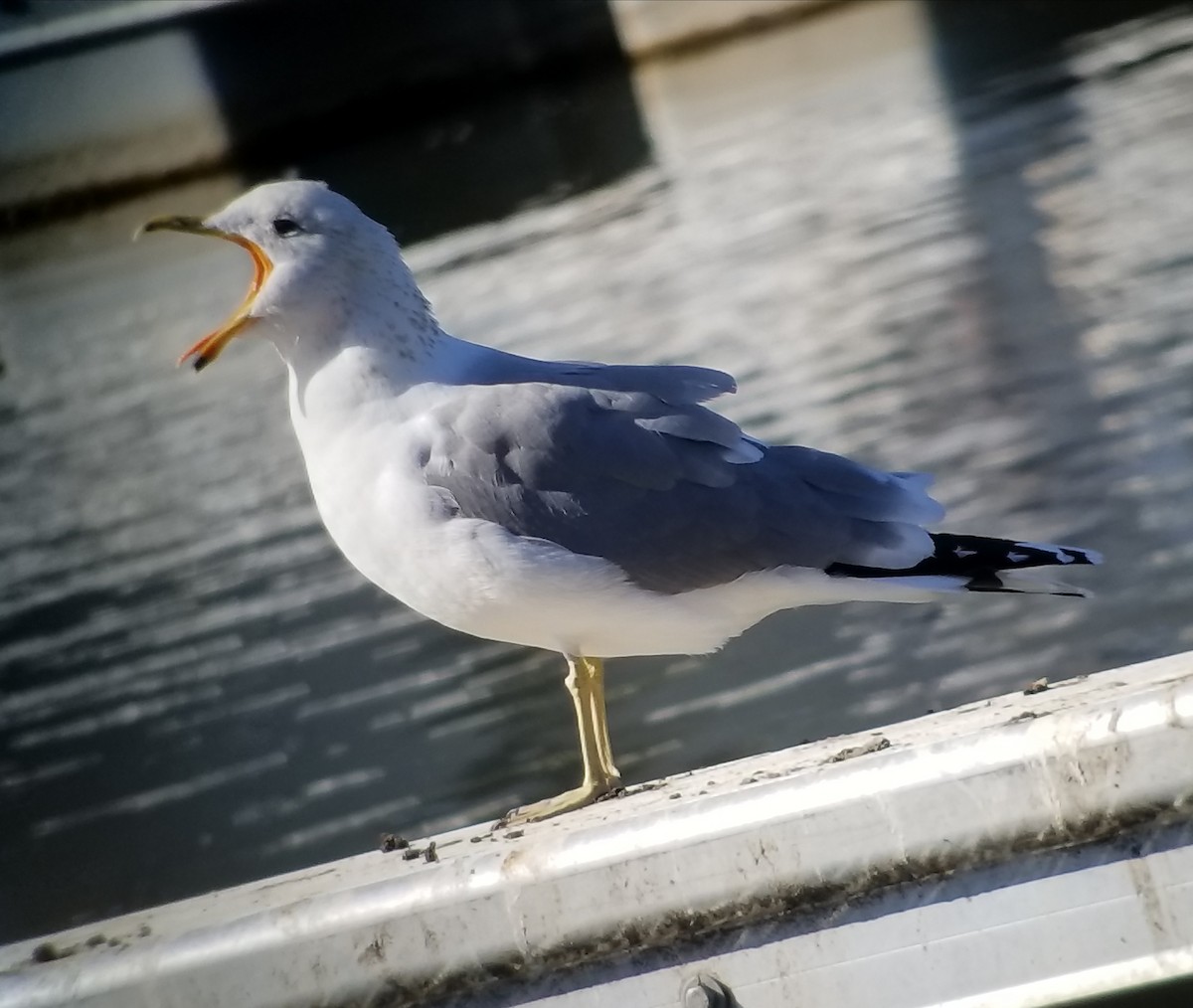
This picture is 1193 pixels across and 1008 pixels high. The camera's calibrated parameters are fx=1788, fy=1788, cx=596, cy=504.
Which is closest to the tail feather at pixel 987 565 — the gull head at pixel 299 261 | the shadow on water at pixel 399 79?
the gull head at pixel 299 261

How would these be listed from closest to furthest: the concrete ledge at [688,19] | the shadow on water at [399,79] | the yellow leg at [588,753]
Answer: the yellow leg at [588,753] → the shadow on water at [399,79] → the concrete ledge at [688,19]

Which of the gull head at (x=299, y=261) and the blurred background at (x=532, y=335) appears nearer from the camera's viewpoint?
the gull head at (x=299, y=261)

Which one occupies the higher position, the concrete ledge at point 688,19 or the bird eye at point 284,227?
the bird eye at point 284,227

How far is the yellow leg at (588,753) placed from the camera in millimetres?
2893

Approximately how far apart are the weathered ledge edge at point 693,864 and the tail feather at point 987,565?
29cm

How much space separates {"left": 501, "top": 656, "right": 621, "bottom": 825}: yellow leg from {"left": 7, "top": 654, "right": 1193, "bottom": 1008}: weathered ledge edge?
0.44 meters

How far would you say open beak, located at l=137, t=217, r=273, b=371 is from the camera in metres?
2.90

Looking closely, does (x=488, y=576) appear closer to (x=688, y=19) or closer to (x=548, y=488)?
(x=548, y=488)

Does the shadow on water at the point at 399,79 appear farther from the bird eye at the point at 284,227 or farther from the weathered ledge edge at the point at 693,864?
the weathered ledge edge at the point at 693,864

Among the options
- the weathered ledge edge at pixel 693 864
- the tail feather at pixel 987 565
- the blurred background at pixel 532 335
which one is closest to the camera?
the weathered ledge edge at pixel 693 864

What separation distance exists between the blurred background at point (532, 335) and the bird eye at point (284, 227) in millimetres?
2353

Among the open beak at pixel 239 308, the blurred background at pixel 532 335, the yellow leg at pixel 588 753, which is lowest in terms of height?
the blurred background at pixel 532 335

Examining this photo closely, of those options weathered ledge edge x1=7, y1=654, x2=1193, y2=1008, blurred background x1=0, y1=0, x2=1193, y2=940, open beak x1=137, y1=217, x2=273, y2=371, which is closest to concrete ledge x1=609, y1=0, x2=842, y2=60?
blurred background x1=0, y1=0, x2=1193, y2=940

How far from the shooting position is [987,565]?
2.75 metres
